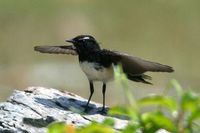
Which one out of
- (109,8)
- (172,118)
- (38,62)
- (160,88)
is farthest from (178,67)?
(172,118)

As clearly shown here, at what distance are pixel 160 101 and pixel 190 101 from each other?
0.08m

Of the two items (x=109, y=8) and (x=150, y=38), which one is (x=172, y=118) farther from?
(x=109, y=8)

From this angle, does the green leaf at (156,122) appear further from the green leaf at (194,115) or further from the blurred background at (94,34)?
the blurred background at (94,34)

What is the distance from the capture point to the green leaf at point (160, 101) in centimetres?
170

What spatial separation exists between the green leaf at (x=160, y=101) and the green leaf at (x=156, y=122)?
0.07ft

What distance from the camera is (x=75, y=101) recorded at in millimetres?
5953

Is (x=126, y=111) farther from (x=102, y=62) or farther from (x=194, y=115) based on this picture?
(x=102, y=62)

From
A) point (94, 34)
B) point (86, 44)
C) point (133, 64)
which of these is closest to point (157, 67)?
point (133, 64)

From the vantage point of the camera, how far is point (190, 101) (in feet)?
5.48

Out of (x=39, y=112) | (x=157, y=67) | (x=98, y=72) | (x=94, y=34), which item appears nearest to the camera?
(x=39, y=112)

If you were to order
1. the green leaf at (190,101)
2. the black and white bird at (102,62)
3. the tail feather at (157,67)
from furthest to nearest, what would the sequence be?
the black and white bird at (102,62), the tail feather at (157,67), the green leaf at (190,101)

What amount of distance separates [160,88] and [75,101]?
8317 mm

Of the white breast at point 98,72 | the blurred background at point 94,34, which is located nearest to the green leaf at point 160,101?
the white breast at point 98,72

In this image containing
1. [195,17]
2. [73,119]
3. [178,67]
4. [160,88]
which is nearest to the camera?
[73,119]
